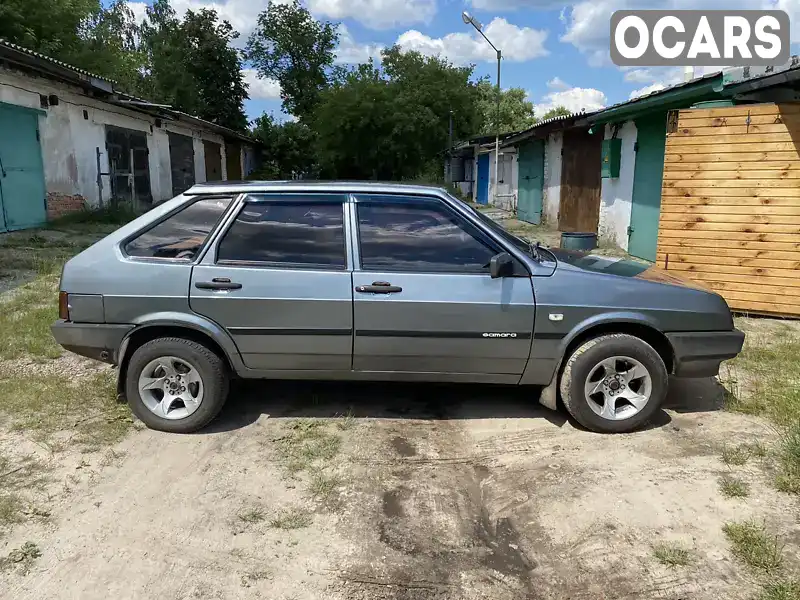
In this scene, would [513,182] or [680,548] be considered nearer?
[680,548]

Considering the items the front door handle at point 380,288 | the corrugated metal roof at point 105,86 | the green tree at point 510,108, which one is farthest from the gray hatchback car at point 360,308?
the green tree at point 510,108

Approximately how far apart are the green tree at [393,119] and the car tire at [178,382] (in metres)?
32.9

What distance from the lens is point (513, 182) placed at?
23875 mm

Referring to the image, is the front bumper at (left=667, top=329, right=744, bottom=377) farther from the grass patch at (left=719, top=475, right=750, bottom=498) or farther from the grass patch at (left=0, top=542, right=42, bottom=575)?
the grass patch at (left=0, top=542, right=42, bottom=575)

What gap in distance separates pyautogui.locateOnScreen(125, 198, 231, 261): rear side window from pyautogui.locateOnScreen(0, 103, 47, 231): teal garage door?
9676 millimetres

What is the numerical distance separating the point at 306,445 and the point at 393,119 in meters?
33.6

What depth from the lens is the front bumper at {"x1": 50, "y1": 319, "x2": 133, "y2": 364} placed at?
13.3 ft

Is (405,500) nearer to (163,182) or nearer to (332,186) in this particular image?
(332,186)

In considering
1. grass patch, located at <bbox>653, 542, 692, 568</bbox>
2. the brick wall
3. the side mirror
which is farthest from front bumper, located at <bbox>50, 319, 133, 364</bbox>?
the brick wall

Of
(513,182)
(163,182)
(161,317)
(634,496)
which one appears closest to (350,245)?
(161,317)

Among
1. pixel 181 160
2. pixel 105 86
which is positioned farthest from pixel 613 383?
pixel 181 160

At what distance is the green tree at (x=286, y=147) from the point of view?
1561 inches

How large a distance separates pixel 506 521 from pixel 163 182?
20.2 metres

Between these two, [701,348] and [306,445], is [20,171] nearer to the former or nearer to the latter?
[306,445]
